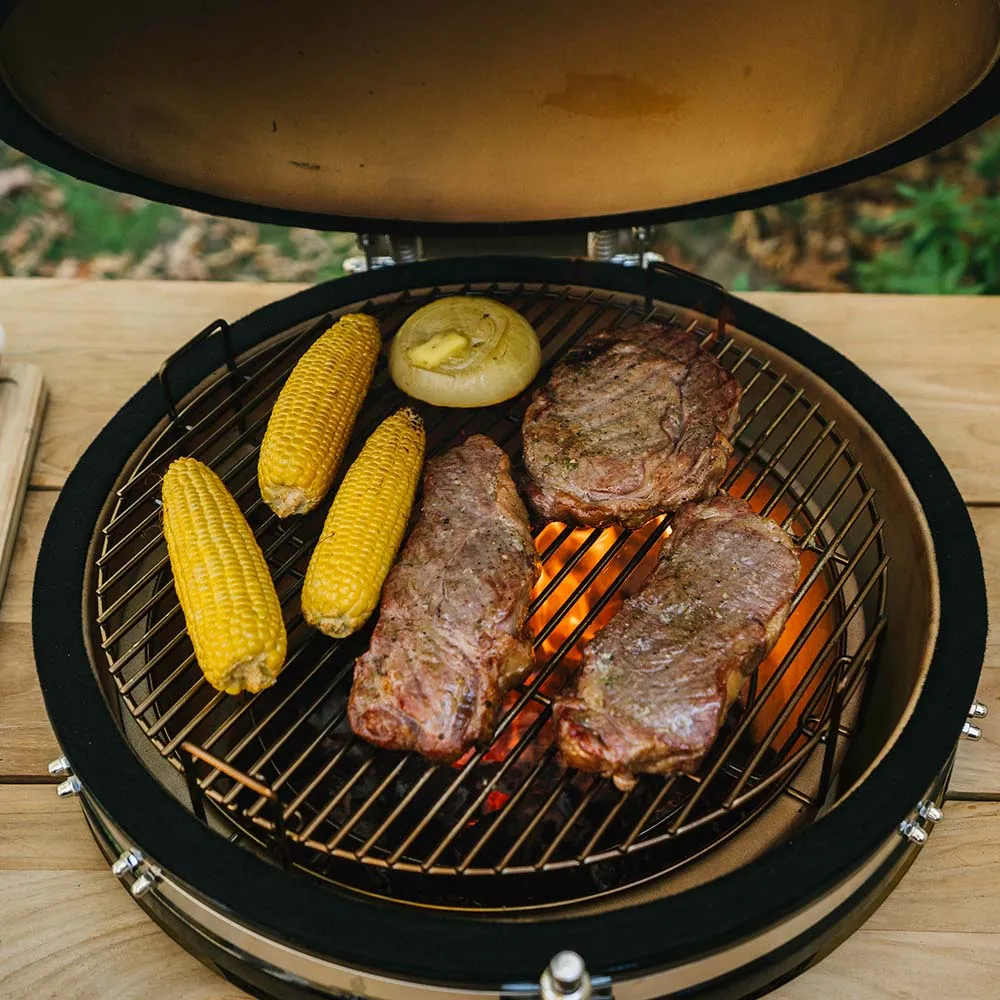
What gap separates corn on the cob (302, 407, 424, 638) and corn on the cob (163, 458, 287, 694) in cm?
10

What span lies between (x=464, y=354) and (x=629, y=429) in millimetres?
427

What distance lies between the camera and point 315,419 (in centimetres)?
217

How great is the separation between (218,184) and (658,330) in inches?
44.0

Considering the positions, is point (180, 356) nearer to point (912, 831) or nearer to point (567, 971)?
point (567, 971)

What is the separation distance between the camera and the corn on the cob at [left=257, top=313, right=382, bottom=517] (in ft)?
6.86

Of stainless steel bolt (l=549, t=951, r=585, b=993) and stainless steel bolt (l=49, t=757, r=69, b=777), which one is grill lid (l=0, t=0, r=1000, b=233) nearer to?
stainless steel bolt (l=49, t=757, r=69, b=777)

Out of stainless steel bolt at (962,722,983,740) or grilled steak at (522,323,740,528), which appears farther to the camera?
grilled steak at (522,323,740,528)

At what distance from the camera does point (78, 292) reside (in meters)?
3.15

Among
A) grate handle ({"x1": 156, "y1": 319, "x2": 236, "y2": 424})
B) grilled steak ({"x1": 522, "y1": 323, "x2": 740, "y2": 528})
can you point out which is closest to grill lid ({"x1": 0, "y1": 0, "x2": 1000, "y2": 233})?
grate handle ({"x1": 156, "y1": 319, "x2": 236, "y2": 424})

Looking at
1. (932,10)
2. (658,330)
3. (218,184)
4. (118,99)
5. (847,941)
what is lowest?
(847,941)

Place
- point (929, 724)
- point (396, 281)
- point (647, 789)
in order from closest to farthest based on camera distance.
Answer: point (929, 724) < point (647, 789) < point (396, 281)

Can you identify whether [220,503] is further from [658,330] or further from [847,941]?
[847,941]

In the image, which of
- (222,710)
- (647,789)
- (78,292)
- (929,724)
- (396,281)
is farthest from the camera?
(78,292)

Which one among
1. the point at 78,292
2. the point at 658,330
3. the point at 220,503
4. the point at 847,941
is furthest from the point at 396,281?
the point at 847,941
